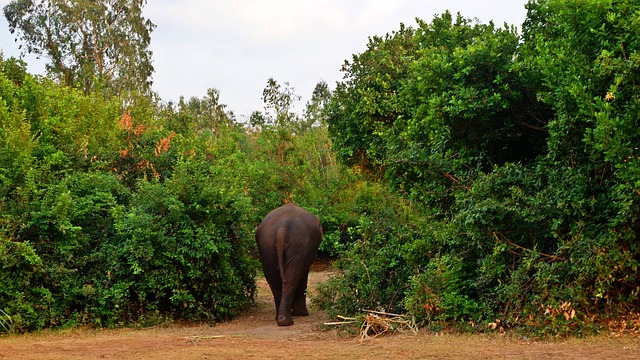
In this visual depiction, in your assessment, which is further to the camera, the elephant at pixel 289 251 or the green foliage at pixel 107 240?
the elephant at pixel 289 251

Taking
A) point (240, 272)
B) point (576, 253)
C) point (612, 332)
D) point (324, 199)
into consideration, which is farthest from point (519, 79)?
point (324, 199)

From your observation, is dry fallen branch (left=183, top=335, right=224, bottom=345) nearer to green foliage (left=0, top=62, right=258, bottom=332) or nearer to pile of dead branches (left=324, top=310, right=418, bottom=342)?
pile of dead branches (left=324, top=310, right=418, bottom=342)

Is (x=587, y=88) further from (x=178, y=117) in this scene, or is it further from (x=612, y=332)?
(x=178, y=117)

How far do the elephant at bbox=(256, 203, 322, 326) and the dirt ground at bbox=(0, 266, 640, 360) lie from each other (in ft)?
3.50

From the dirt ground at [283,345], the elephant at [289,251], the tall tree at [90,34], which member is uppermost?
the tall tree at [90,34]

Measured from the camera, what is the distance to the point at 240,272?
1351cm

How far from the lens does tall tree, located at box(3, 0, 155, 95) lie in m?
42.6

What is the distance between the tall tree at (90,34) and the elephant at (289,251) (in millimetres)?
31445

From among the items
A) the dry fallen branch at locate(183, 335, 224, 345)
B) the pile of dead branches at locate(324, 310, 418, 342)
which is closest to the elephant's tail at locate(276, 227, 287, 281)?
the pile of dead branches at locate(324, 310, 418, 342)

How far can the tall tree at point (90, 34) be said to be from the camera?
42.6 m

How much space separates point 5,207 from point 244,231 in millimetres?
3815

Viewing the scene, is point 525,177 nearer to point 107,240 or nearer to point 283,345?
point 283,345

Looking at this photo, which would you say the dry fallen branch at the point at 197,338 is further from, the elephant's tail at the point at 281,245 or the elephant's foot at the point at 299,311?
the elephant's foot at the point at 299,311

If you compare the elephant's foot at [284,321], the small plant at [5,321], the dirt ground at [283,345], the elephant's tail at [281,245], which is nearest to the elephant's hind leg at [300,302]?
the elephant's tail at [281,245]
